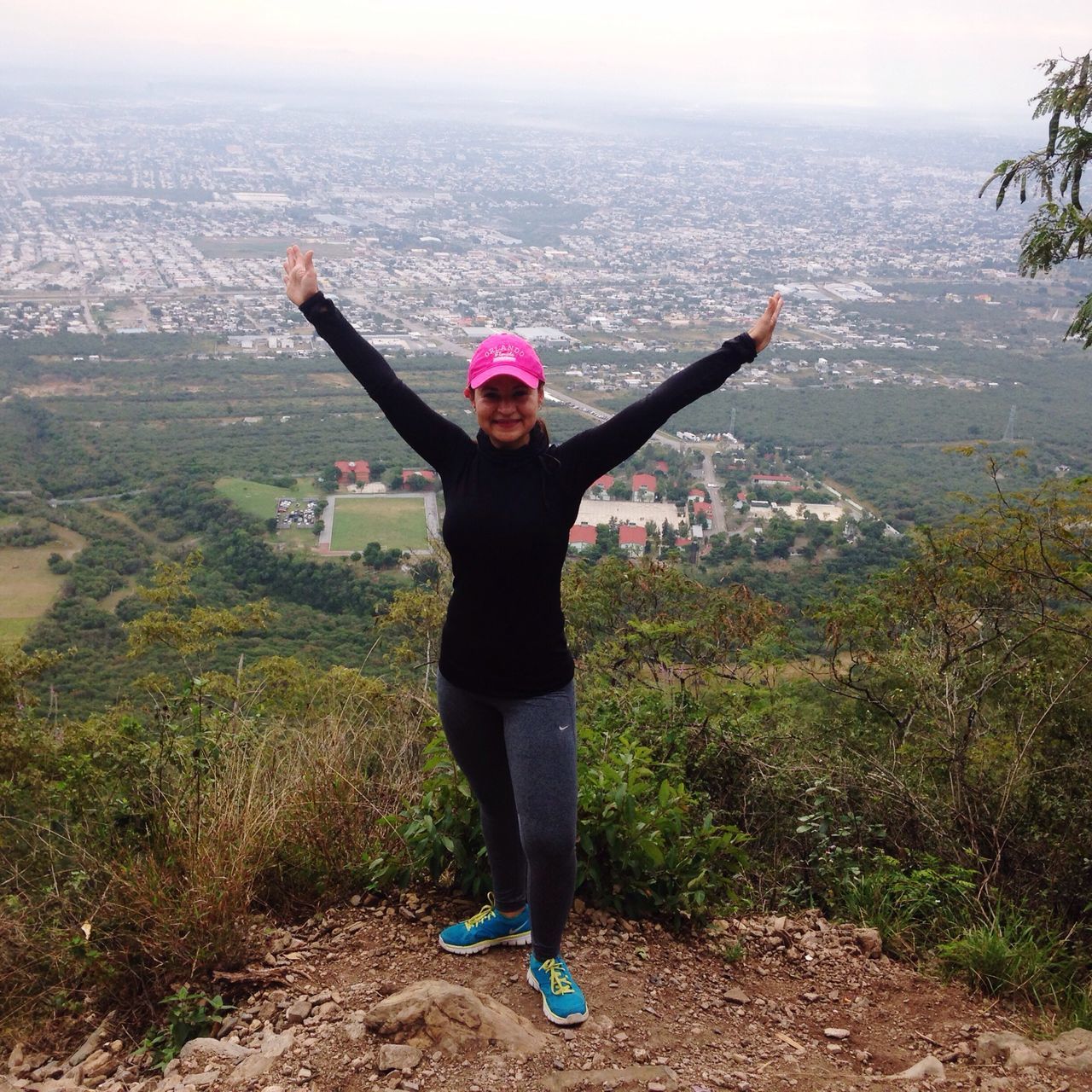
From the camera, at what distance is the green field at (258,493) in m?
20.6

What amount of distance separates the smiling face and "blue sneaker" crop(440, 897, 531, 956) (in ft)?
3.67

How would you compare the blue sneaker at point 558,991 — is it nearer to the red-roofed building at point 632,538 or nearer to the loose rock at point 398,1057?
the loose rock at point 398,1057

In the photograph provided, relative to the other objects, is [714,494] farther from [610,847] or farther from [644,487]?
[610,847]

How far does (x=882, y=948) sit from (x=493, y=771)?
124 centimetres

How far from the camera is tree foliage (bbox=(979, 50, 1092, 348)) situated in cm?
352

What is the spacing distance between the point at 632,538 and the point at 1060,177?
1223cm

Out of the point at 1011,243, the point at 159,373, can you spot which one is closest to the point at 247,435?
the point at 159,373

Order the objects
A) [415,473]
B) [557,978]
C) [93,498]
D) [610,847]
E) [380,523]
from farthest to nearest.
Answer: [415,473], [93,498], [380,523], [610,847], [557,978]

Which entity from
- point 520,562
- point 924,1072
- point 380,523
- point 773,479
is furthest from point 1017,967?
point 773,479

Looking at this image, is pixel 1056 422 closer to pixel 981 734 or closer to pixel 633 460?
pixel 633 460

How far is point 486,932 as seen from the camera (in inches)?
90.7

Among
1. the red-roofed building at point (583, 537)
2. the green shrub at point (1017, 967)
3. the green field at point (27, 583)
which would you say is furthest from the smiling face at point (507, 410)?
the green field at point (27, 583)

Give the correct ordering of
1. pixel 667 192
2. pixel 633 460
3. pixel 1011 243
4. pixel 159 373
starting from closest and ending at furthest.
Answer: pixel 633 460 → pixel 159 373 → pixel 1011 243 → pixel 667 192

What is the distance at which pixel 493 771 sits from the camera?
2145 mm
